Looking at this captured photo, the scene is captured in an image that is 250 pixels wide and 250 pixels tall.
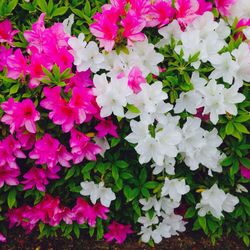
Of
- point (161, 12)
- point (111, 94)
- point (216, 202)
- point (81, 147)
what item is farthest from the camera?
point (216, 202)

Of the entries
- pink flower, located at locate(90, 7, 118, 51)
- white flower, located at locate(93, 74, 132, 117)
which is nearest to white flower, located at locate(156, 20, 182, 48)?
pink flower, located at locate(90, 7, 118, 51)

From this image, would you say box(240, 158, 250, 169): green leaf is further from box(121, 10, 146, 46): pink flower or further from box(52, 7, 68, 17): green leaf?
box(52, 7, 68, 17): green leaf

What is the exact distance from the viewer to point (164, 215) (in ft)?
9.21

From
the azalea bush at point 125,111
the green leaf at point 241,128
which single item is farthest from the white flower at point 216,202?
the green leaf at point 241,128

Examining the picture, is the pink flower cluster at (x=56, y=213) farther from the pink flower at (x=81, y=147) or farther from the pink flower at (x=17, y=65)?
the pink flower at (x=17, y=65)

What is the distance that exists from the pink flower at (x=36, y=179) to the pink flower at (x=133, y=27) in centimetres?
81

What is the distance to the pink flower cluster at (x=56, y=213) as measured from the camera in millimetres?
2703

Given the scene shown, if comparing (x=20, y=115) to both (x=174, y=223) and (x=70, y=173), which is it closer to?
(x=70, y=173)

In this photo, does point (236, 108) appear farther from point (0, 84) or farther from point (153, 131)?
point (0, 84)

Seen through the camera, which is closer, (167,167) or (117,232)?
(167,167)

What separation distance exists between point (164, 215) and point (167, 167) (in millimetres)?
399

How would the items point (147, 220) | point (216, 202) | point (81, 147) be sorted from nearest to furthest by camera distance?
point (81, 147)
point (216, 202)
point (147, 220)

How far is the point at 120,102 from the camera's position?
7.61 ft

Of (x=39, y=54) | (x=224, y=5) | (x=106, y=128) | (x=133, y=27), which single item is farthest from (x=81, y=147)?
(x=224, y=5)
